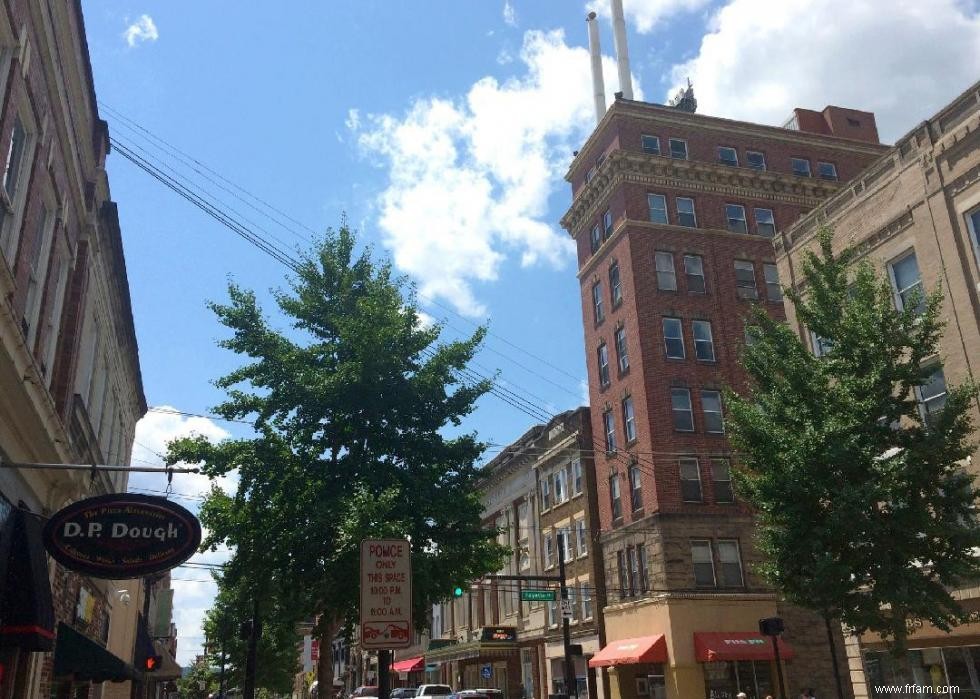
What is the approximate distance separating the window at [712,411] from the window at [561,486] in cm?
928

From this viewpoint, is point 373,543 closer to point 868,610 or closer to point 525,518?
point 868,610

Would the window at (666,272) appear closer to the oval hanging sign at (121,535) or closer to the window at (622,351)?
the window at (622,351)

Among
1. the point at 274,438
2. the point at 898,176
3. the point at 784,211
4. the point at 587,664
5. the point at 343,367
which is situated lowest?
the point at 587,664

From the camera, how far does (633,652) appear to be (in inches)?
1314

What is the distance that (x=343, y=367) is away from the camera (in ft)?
62.6

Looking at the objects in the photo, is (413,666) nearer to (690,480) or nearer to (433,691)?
(433,691)

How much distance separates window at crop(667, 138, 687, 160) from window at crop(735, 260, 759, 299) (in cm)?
622

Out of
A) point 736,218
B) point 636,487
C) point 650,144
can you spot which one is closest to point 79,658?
point 636,487

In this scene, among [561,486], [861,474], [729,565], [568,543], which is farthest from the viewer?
[561,486]

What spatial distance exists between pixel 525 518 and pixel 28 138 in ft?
134

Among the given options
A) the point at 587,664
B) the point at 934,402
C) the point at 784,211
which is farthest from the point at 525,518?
the point at 934,402

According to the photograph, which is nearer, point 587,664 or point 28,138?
point 28,138

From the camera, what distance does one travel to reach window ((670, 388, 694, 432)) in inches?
1458

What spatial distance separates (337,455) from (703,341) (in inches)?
938
